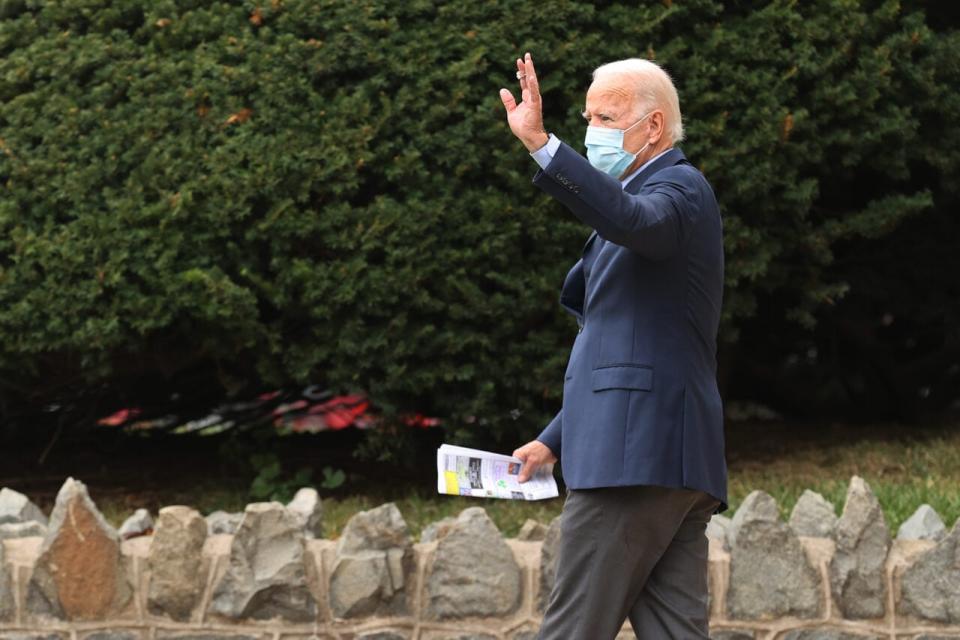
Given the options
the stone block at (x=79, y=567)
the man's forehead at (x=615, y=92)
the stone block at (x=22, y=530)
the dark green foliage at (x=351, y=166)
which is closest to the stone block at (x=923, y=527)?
the dark green foliage at (x=351, y=166)

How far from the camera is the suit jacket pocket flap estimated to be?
125 inches

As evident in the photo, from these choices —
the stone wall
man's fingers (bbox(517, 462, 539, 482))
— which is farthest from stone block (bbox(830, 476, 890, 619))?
man's fingers (bbox(517, 462, 539, 482))

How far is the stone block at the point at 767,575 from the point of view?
180 inches

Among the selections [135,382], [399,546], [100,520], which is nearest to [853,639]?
[399,546]

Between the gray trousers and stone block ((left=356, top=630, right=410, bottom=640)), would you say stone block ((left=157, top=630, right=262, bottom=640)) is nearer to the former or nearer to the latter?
stone block ((left=356, top=630, right=410, bottom=640))

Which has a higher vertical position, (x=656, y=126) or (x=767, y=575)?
(x=656, y=126)

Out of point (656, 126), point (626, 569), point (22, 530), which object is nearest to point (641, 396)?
point (626, 569)

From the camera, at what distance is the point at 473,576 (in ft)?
15.1

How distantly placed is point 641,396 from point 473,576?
1615mm

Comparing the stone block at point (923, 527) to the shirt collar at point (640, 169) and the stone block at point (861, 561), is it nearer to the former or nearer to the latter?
the stone block at point (861, 561)

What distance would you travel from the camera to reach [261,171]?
575cm

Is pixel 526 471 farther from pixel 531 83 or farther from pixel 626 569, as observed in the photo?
pixel 531 83

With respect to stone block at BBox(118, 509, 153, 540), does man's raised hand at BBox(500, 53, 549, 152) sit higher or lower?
higher

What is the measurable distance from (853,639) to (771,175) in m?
2.13
